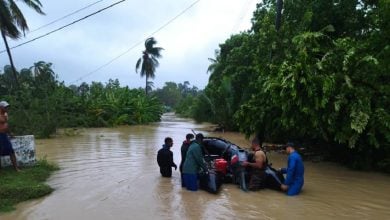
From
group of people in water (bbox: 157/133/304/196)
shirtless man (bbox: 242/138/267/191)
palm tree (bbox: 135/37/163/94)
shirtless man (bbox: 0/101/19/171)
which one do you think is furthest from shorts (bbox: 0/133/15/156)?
palm tree (bbox: 135/37/163/94)

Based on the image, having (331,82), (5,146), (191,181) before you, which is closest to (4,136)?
(5,146)

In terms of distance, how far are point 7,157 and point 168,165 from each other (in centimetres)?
413

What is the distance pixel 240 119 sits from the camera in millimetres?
17797

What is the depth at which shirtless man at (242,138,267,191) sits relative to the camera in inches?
422

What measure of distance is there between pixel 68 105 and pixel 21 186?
2684cm

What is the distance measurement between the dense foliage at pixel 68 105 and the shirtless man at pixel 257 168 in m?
15.0

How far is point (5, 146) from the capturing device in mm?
10969

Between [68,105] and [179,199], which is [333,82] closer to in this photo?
[179,199]

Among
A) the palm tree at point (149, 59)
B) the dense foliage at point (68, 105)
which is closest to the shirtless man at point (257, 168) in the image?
the dense foliage at point (68, 105)

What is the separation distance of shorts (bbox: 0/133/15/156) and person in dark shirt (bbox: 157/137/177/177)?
3.70 meters

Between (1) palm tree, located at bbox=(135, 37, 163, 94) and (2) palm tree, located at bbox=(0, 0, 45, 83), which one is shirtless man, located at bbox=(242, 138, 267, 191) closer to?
(2) palm tree, located at bbox=(0, 0, 45, 83)

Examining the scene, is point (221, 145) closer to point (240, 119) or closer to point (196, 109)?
point (240, 119)

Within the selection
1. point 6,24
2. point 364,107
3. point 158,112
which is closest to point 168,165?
point 364,107

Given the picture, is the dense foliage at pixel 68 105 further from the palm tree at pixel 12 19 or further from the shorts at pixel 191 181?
the shorts at pixel 191 181
